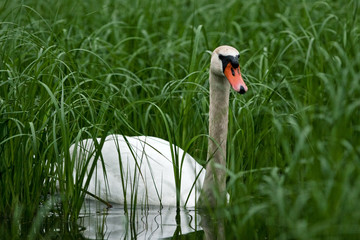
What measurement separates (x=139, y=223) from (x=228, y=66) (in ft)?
4.13

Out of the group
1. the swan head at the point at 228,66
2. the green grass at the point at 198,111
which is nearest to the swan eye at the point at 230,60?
the swan head at the point at 228,66

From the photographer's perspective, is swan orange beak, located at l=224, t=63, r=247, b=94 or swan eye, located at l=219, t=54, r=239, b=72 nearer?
swan orange beak, located at l=224, t=63, r=247, b=94

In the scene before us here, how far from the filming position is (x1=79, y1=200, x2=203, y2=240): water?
4.73 meters

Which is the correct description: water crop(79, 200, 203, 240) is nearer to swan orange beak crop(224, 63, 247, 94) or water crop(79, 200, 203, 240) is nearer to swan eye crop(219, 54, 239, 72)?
swan orange beak crop(224, 63, 247, 94)

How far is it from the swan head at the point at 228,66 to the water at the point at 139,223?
957 mm

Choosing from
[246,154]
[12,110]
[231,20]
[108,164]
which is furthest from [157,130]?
[231,20]

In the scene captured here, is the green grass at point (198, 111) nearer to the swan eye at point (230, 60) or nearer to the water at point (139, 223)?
the water at point (139, 223)

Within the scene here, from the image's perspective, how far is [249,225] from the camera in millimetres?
3848

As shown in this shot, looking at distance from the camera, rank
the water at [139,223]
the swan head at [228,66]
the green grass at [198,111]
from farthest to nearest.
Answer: the swan head at [228,66], the water at [139,223], the green grass at [198,111]

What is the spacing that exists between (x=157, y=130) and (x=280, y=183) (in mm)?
2711

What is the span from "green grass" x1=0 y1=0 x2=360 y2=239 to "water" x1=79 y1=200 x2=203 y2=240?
7.9 inches

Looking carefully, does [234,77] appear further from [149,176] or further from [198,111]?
[149,176]

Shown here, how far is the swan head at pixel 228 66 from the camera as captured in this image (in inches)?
201

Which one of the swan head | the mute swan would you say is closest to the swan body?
the mute swan
